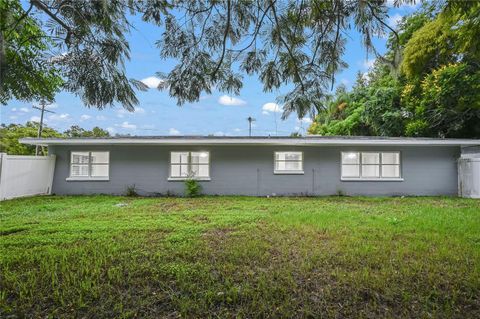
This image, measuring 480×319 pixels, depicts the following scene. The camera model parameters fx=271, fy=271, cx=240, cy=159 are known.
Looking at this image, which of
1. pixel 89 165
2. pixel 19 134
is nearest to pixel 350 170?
pixel 89 165

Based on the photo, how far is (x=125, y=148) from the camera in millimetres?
10742

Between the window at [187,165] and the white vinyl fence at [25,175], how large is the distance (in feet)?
15.3

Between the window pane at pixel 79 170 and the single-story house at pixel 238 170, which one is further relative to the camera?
the window pane at pixel 79 170

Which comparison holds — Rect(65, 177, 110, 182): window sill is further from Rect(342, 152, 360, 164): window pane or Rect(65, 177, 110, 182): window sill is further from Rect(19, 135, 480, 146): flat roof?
Rect(342, 152, 360, 164): window pane

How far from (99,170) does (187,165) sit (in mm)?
3624

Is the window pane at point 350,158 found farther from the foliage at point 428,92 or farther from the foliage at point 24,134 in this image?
the foliage at point 24,134

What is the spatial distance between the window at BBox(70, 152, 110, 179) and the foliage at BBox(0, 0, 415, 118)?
26.3 ft

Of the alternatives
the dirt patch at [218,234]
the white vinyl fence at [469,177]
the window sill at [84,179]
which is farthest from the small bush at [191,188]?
the white vinyl fence at [469,177]

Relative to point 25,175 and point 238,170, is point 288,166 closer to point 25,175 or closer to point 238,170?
point 238,170

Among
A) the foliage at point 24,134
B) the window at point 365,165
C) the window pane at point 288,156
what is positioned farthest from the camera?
the foliage at point 24,134

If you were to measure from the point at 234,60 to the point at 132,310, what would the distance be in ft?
10.5

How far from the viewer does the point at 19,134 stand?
2142cm

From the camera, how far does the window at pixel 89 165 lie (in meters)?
10.8

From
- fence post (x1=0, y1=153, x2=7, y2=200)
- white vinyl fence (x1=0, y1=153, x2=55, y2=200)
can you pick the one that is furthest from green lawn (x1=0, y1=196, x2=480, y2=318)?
white vinyl fence (x1=0, y1=153, x2=55, y2=200)
